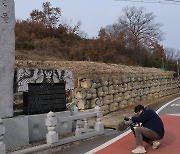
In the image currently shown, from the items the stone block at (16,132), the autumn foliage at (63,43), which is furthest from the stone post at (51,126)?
the autumn foliage at (63,43)

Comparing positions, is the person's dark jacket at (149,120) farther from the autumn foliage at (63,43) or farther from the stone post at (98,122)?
the autumn foliage at (63,43)

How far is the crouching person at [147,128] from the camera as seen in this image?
9.23 m

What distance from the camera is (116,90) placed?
1936 cm

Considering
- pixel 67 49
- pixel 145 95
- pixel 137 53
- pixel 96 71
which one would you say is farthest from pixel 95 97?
pixel 137 53

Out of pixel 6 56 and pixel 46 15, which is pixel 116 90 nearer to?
pixel 6 56

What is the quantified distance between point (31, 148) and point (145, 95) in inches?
647

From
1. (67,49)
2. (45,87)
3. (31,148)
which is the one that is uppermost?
(67,49)

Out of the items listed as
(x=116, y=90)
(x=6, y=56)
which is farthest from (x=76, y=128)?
(x=116, y=90)

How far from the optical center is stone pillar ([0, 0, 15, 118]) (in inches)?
370

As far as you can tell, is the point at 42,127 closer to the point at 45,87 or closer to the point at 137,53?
the point at 45,87

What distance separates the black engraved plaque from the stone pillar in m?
0.92

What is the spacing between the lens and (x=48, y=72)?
447 inches

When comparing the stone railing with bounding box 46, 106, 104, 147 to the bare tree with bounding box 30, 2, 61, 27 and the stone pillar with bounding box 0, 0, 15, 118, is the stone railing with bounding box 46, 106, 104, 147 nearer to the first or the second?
the stone pillar with bounding box 0, 0, 15, 118

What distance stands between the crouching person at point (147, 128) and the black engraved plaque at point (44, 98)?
2948 mm
